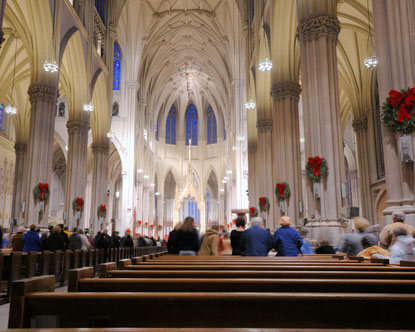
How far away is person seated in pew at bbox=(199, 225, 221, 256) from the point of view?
7.28 m

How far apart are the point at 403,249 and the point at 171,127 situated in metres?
44.8

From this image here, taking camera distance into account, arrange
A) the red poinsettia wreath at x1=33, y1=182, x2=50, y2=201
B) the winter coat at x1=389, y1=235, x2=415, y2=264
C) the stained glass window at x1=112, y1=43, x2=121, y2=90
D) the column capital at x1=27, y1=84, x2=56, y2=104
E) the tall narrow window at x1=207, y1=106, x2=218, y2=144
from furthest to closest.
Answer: the tall narrow window at x1=207, y1=106, x2=218, y2=144, the stained glass window at x1=112, y1=43, x2=121, y2=90, the column capital at x1=27, y1=84, x2=56, y2=104, the red poinsettia wreath at x1=33, y1=182, x2=50, y2=201, the winter coat at x1=389, y1=235, x2=415, y2=264

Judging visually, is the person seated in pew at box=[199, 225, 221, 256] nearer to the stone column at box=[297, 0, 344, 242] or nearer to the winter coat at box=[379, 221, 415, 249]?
the winter coat at box=[379, 221, 415, 249]

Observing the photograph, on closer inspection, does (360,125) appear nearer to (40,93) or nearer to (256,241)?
(40,93)

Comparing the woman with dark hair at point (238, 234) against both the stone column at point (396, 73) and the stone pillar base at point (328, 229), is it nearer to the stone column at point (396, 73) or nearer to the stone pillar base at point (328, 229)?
the stone column at point (396, 73)

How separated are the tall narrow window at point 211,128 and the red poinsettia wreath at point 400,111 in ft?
137

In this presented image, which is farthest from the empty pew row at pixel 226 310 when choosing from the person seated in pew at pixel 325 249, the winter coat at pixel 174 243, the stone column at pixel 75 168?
the stone column at pixel 75 168

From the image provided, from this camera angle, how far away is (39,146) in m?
15.0

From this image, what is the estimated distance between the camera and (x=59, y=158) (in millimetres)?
36344

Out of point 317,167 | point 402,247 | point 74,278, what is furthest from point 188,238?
point 74,278

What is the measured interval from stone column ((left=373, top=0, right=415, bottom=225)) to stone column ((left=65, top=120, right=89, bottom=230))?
1502 centimetres

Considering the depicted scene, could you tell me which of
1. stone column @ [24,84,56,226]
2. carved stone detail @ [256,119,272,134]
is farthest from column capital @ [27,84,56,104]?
carved stone detail @ [256,119,272,134]

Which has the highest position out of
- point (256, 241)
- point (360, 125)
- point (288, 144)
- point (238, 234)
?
point (360, 125)

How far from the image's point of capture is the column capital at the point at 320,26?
Answer: 10.8 meters
